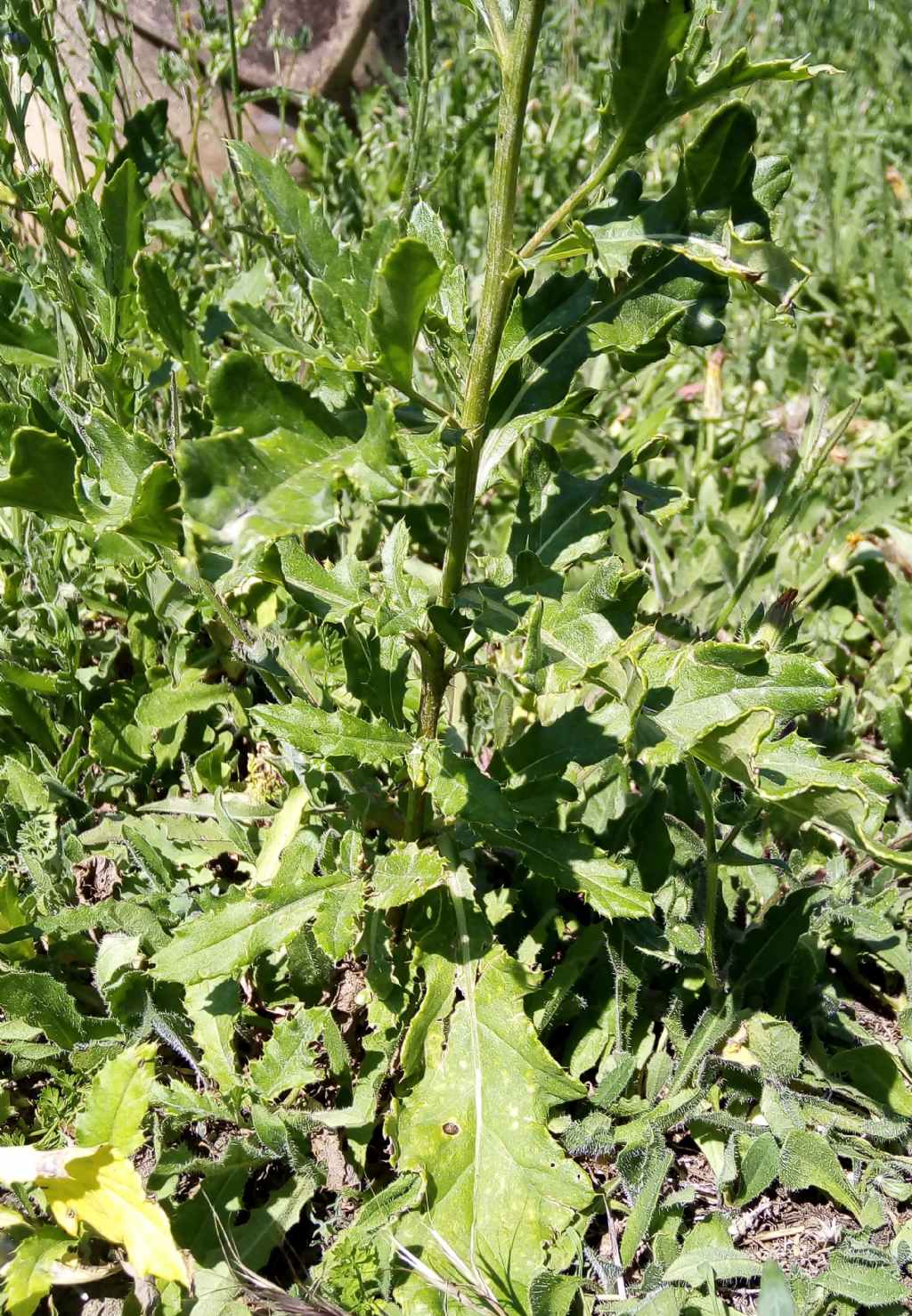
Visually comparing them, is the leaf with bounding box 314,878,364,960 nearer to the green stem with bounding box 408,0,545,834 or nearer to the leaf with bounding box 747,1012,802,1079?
the green stem with bounding box 408,0,545,834

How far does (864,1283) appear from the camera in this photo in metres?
1.63

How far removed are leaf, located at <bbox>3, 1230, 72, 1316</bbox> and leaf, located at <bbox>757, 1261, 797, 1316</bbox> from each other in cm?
100

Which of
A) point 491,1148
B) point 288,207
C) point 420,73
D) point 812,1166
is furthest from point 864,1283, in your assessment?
point 420,73

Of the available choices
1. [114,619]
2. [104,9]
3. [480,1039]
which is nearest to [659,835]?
[480,1039]

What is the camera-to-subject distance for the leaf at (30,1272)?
60.5 inches

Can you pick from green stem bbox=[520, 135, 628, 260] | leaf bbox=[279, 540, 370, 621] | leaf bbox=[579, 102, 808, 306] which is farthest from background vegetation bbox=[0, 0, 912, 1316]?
green stem bbox=[520, 135, 628, 260]

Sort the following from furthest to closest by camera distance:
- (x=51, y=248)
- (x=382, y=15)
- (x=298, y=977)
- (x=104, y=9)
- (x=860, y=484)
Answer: (x=382, y=15)
(x=860, y=484)
(x=104, y=9)
(x=51, y=248)
(x=298, y=977)

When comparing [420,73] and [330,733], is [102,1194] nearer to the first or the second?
[330,733]

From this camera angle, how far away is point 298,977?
6.30ft

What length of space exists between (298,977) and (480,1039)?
36 cm

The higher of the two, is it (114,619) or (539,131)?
(539,131)

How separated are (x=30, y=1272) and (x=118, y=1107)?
9.9 inches

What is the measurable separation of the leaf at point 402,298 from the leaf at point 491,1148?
1.02 m

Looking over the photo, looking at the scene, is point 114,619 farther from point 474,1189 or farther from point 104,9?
point 474,1189
